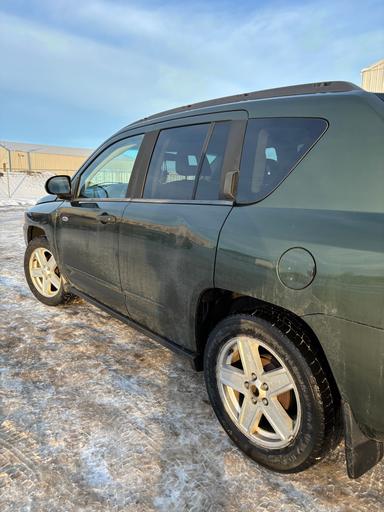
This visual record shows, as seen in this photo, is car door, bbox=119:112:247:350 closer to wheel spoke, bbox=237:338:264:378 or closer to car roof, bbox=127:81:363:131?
car roof, bbox=127:81:363:131

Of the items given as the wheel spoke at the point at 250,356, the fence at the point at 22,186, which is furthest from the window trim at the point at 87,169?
the fence at the point at 22,186

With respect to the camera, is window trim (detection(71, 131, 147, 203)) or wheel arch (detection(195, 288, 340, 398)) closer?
wheel arch (detection(195, 288, 340, 398))

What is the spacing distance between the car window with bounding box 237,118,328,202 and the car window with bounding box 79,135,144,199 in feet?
3.82

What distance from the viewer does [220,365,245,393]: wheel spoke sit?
204 cm

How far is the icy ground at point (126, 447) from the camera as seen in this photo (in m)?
1.77

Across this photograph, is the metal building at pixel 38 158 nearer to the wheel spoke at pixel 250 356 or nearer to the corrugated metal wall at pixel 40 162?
the corrugated metal wall at pixel 40 162

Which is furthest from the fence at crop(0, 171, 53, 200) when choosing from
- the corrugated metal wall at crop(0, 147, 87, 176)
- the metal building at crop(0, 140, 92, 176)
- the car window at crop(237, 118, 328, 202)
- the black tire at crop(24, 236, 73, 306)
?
the car window at crop(237, 118, 328, 202)

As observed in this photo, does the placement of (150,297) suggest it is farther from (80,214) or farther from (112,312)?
(80,214)

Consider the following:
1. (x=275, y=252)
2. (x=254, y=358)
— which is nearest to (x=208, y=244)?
(x=275, y=252)

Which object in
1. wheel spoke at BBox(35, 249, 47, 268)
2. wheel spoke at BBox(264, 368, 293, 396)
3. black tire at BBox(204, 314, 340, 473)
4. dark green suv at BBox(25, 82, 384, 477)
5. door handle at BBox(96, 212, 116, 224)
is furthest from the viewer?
wheel spoke at BBox(35, 249, 47, 268)

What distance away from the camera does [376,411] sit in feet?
4.95

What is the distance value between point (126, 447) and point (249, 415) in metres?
0.69

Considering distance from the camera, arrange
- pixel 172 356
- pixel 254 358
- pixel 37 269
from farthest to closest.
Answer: pixel 37 269
pixel 172 356
pixel 254 358

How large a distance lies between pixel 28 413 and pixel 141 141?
6.64ft
